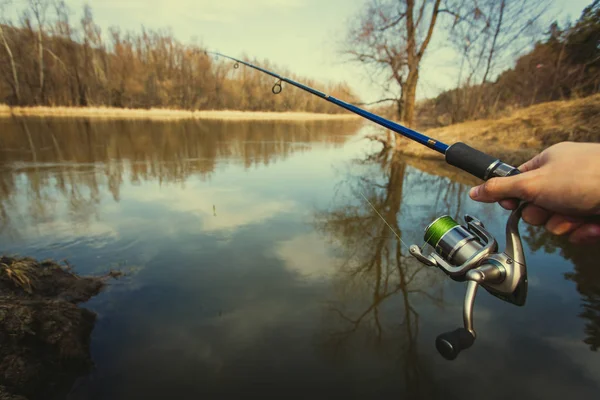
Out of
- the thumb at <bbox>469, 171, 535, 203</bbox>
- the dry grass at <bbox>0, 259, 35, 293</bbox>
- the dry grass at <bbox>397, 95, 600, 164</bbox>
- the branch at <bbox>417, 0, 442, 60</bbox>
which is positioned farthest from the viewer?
the branch at <bbox>417, 0, 442, 60</bbox>

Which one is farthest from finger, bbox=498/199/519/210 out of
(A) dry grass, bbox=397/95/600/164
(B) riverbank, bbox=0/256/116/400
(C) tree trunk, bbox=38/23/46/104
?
(C) tree trunk, bbox=38/23/46/104

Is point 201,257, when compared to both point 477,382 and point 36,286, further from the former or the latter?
point 477,382

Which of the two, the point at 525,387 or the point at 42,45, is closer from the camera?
the point at 525,387

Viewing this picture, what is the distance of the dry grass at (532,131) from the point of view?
37.2ft

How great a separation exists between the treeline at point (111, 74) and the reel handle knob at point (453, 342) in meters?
22.9

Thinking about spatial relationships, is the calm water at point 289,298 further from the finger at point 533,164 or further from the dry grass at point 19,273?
the finger at point 533,164

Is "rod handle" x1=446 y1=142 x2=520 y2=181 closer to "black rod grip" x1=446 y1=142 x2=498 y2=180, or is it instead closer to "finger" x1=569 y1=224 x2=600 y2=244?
"black rod grip" x1=446 y1=142 x2=498 y2=180

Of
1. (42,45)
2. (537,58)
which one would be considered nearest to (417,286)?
(537,58)

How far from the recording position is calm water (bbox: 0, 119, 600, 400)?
9.49 feet

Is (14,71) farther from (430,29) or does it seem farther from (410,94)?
(430,29)

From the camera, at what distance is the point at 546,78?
22.6 metres

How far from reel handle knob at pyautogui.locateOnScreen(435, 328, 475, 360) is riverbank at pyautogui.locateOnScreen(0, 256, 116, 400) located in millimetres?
3009

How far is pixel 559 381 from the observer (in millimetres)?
2928

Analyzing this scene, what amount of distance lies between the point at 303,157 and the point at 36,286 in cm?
1140
